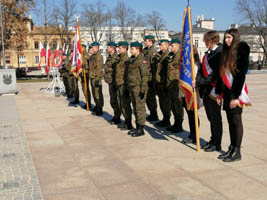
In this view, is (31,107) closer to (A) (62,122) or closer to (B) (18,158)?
(A) (62,122)

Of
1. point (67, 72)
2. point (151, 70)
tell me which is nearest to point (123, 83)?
point (151, 70)

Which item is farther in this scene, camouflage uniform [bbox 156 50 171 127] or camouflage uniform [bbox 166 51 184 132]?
camouflage uniform [bbox 156 50 171 127]

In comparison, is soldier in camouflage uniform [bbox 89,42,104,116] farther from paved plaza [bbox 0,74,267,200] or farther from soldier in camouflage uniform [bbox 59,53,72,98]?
soldier in camouflage uniform [bbox 59,53,72,98]

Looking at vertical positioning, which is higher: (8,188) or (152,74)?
(152,74)

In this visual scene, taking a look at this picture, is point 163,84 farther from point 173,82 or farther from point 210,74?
point 210,74

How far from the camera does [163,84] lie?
7074 mm

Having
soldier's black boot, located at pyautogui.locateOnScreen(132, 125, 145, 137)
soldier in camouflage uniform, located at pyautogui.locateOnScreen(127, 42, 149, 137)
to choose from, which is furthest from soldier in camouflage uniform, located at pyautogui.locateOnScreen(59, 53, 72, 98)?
soldier's black boot, located at pyautogui.locateOnScreen(132, 125, 145, 137)

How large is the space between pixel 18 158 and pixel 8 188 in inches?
52.7

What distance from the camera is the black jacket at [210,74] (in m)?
4.85

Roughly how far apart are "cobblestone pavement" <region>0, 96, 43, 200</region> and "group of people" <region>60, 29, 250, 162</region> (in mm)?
2287

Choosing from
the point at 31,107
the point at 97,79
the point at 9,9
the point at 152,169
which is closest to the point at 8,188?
the point at 152,169

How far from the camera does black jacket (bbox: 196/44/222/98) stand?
4.85 m

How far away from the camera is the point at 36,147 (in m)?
5.95

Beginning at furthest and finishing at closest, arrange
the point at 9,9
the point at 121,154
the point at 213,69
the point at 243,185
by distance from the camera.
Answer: the point at 9,9 < the point at 121,154 < the point at 213,69 < the point at 243,185
